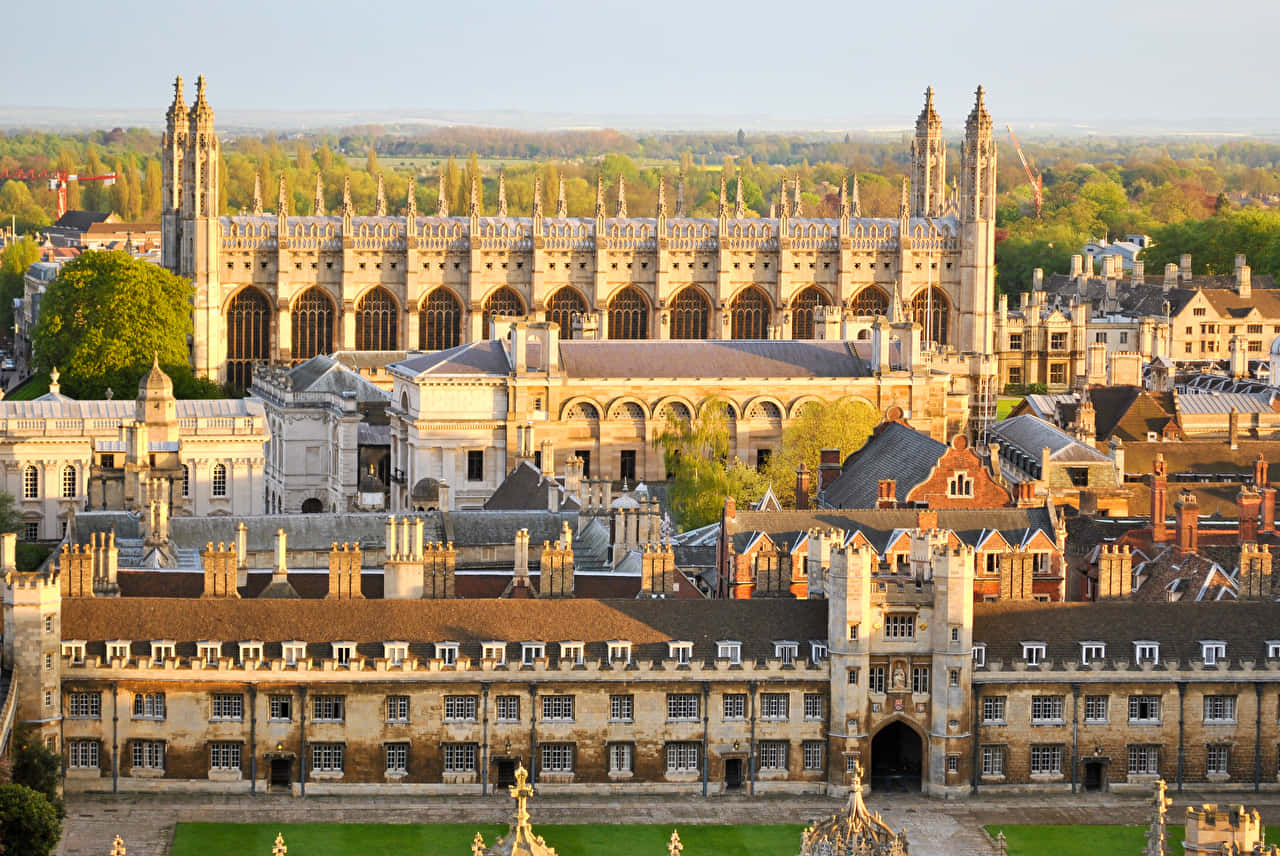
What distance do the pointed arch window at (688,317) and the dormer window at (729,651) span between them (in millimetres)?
86740

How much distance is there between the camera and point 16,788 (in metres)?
67.1

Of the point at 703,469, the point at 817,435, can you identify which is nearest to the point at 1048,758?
the point at 703,469

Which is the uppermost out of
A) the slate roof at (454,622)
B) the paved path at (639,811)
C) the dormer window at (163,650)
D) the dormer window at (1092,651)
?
the slate roof at (454,622)

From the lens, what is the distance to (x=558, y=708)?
7925 cm

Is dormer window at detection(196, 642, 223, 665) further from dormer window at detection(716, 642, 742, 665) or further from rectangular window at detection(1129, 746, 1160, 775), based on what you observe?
rectangular window at detection(1129, 746, 1160, 775)

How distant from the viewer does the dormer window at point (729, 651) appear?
262 ft

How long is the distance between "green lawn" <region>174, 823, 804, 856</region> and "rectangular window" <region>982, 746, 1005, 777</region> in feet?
22.5

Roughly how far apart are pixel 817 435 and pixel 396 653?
1946 inches

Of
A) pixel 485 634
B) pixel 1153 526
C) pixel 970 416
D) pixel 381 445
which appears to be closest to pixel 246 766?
pixel 485 634

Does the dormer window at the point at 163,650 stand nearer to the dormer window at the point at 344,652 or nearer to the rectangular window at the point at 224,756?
the rectangular window at the point at 224,756

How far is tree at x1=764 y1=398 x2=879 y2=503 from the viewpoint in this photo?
403ft

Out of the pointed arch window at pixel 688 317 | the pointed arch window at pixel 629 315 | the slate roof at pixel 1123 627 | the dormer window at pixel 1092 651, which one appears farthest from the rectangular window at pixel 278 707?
the pointed arch window at pixel 688 317

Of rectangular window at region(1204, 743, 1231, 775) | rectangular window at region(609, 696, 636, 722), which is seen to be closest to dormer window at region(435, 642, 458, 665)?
rectangular window at region(609, 696, 636, 722)

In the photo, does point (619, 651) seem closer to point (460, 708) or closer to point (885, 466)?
point (460, 708)
